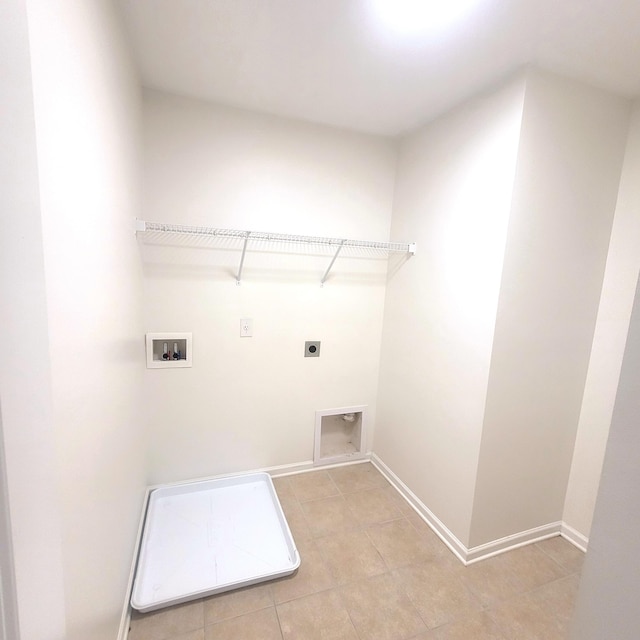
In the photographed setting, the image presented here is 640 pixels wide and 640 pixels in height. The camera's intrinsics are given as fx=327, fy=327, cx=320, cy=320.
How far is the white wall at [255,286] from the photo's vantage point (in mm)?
1918

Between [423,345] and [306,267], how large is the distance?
92 centimetres

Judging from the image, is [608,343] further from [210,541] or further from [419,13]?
[210,541]

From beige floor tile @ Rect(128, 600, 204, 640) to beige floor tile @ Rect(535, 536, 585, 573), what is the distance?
6.02 feet

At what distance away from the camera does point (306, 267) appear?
2.22 meters

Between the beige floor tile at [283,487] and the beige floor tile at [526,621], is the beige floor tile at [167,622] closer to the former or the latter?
the beige floor tile at [283,487]

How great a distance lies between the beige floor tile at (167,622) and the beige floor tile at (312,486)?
0.85 m

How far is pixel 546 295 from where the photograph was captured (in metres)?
1.64

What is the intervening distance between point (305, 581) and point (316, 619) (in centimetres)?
18

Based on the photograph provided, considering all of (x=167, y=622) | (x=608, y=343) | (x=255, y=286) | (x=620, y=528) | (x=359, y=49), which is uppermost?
(x=359, y=49)

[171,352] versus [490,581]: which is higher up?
[171,352]

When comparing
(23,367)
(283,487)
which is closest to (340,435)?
(283,487)

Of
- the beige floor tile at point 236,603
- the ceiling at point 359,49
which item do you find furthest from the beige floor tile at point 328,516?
the ceiling at point 359,49

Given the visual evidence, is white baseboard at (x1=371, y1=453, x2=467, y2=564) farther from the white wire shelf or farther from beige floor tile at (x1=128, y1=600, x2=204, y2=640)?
the white wire shelf

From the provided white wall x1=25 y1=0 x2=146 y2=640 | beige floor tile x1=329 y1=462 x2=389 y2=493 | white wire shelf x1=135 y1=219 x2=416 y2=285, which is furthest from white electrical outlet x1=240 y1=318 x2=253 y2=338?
beige floor tile x1=329 y1=462 x2=389 y2=493
